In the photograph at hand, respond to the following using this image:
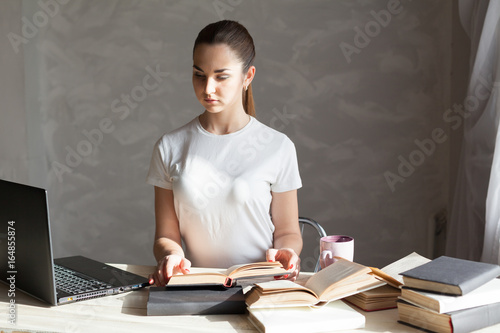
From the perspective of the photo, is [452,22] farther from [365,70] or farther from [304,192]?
[304,192]

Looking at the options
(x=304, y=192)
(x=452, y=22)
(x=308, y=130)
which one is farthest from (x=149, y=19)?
(x=452, y=22)

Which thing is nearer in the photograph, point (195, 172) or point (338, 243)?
point (338, 243)

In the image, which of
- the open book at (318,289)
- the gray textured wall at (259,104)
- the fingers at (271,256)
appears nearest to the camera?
the open book at (318,289)

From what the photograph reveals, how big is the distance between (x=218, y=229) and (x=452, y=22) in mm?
1884

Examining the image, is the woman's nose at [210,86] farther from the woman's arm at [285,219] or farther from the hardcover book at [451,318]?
the hardcover book at [451,318]

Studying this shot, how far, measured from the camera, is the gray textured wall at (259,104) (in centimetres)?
332

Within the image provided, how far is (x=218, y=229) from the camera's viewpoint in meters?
2.08

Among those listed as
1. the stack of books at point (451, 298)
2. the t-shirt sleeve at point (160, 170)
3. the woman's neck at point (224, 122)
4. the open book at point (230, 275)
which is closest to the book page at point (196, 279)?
the open book at point (230, 275)

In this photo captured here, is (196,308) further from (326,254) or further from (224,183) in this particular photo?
(224,183)

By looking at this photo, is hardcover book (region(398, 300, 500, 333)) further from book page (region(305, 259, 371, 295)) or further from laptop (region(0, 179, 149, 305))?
laptop (region(0, 179, 149, 305))

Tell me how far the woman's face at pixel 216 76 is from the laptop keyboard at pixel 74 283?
65cm

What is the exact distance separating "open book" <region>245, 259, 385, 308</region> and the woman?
0.48 metres

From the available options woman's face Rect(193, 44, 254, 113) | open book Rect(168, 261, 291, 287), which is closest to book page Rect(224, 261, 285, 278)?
open book Rect(168, 261, 291, 287)

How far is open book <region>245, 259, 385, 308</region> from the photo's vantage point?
4.75 feet
